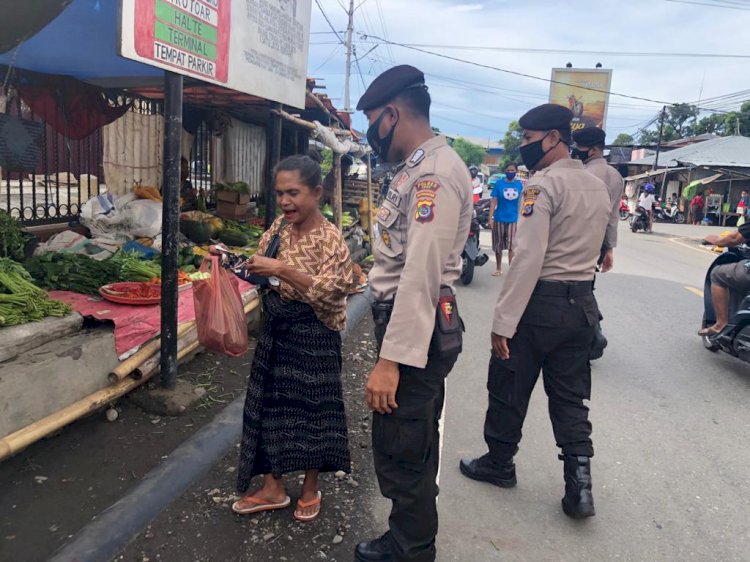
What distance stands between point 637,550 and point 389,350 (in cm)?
175

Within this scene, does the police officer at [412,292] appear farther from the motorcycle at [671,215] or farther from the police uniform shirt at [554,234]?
the motorcycle at [671,215]

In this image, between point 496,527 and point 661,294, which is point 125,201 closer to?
point 496,527

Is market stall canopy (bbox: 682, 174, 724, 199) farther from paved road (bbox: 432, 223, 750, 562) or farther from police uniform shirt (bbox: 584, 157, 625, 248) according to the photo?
police uniform shirt (bbox: 584, 157, 625, 248)

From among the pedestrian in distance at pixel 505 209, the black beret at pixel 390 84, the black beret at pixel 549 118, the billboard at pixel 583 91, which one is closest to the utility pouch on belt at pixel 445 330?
the black beret at pixel 390 84

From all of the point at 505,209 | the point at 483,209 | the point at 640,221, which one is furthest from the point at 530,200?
the point at 640,221

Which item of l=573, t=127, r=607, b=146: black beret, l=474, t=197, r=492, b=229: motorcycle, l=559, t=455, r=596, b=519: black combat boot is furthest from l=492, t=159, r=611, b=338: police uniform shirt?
l=474, t=197, r=492, b=229: motorcycle

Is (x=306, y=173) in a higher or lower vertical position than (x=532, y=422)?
higher

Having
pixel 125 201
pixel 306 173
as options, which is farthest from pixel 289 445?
pixel 125 201

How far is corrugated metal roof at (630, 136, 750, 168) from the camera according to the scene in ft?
88.8

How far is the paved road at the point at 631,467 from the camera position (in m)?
2.82

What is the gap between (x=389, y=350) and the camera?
2.04 meters

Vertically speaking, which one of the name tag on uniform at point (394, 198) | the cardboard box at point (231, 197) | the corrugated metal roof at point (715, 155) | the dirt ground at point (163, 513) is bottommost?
the dirt ground at point (163, 513)

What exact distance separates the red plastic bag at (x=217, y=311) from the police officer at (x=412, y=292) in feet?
3.42

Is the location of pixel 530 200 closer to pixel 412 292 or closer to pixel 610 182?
pixel 412 292
